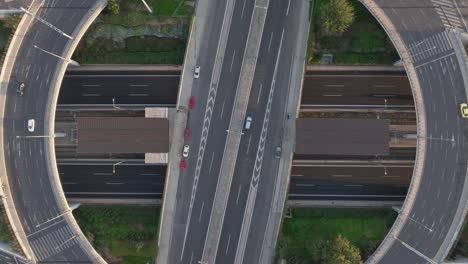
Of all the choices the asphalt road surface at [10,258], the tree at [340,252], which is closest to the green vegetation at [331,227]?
the tree at [340,252]

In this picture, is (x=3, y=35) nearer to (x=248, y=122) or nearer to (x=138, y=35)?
(x=138, y=35)

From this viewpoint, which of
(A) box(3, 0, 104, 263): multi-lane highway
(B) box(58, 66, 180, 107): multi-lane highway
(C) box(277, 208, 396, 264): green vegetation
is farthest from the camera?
(B) box(58, 66, 180, 107): multi-lane highway

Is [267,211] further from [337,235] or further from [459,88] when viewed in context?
[459,88]

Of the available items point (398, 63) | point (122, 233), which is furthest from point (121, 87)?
point (398, 63)

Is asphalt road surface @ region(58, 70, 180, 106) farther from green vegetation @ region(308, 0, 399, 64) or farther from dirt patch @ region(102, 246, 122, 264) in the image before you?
dirt patch @ region(102, 246, 122, 264)

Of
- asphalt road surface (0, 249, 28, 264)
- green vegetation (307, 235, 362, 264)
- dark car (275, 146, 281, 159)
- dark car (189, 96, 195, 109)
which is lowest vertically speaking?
asphalt road surface (0, 249, 28, 264)

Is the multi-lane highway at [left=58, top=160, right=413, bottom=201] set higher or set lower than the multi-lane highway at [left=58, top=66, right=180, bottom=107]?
lower

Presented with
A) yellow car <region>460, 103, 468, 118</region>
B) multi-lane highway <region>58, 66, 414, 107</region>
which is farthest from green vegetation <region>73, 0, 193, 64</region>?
yellow car <region>460, 103, 468, 118</region>

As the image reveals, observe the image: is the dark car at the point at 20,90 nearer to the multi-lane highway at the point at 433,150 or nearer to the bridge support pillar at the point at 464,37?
the multi-lane highway at the point at 433,150
